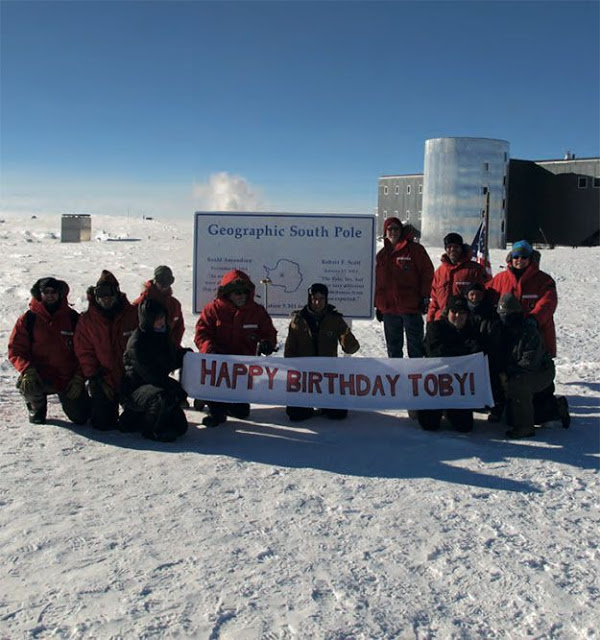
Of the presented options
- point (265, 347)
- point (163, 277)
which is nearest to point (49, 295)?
point (163, 277)

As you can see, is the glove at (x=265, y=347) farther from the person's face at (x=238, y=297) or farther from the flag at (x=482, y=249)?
the flag at (x=482, y=249)

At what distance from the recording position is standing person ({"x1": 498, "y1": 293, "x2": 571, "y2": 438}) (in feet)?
18.2

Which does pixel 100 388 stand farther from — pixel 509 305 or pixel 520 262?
pixel 520 262

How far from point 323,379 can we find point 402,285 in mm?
1620

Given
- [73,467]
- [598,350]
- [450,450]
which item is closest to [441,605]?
[450,450]

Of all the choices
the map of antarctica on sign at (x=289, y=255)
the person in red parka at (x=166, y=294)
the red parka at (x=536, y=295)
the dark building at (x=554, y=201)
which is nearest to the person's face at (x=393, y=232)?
the map of antarctica on sign at (x=289, y=255)

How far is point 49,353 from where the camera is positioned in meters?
5.80

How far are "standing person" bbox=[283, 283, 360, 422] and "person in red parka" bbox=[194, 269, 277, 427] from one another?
0.25m

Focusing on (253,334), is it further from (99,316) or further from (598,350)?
(598,350)

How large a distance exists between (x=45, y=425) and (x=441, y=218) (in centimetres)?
2992

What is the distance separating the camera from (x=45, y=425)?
572 centimetres

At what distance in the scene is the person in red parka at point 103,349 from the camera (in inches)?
221

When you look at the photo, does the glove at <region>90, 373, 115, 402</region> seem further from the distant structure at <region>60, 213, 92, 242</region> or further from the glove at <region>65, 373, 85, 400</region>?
the distant structure at <region>60, 213, 92, 242</region>

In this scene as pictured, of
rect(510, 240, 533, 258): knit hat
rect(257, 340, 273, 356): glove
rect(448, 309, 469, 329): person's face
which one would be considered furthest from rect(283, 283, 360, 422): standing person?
rect(510, 240, 533, 258): knit hat
